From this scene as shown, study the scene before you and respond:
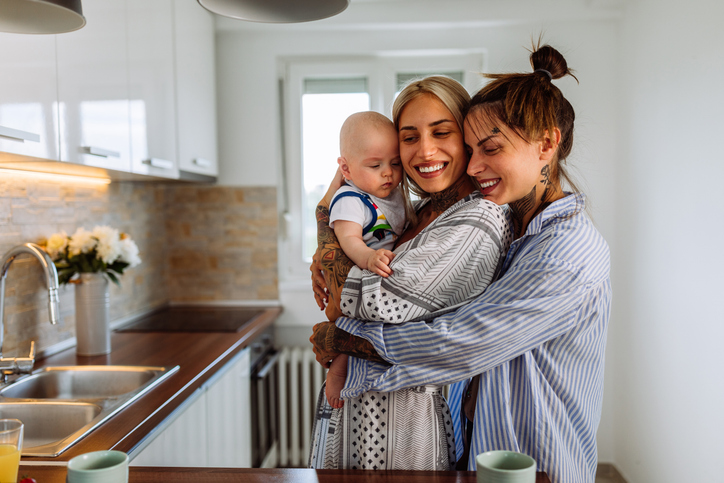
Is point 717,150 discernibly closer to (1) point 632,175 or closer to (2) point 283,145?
(1) point 632,175

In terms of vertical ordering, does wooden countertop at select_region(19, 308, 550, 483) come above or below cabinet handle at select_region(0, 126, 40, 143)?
below

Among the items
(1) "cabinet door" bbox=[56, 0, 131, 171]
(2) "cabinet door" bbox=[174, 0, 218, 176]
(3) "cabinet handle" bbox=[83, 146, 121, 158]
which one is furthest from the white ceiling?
(3) "cabinet handle" bbox=[83, 146, 121, 158]

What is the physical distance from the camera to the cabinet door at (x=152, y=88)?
212cm

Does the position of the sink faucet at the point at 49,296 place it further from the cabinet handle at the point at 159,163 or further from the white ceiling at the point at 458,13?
the white ceiling at the point at 458,13

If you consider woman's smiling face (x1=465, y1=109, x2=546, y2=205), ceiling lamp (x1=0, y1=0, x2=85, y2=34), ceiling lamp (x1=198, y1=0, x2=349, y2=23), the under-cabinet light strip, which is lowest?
woman's smiling face (x1=465, y1=109, x2=546, y2=205)

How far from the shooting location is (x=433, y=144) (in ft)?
4.08

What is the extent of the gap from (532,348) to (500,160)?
40cm

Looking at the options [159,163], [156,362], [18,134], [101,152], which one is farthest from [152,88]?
[156,362]

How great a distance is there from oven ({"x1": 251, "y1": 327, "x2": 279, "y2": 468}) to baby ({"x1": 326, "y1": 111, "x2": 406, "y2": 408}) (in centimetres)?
152

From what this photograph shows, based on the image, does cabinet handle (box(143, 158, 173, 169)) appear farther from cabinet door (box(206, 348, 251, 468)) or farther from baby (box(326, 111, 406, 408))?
baby (box(326, 111, 406, 408))

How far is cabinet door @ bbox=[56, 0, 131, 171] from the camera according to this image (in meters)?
1.63

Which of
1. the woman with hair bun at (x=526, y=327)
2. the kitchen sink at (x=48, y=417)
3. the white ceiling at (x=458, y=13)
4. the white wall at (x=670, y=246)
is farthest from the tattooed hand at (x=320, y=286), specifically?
the white ceiling at (x=458, y=13)

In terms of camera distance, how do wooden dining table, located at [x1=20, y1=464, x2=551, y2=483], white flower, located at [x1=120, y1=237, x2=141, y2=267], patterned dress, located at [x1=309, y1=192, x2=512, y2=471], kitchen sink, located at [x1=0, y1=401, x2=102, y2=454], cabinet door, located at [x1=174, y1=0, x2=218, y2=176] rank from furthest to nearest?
cabinet door, located at [x1=174, y1=0, x2=218, y2=176]
white flower, located at [x1=120, y1=237, x2=141, y2=267]
kitchen sink, located at [x1=0, y1=401, x2=102, y2=454]
patterned dress, located at [x1=309, y1=192, x2=512, y2=471]
wooden dining table, located at [x1=20, y1=464, x2=551, y2=483]

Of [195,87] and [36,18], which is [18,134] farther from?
[195,87]
